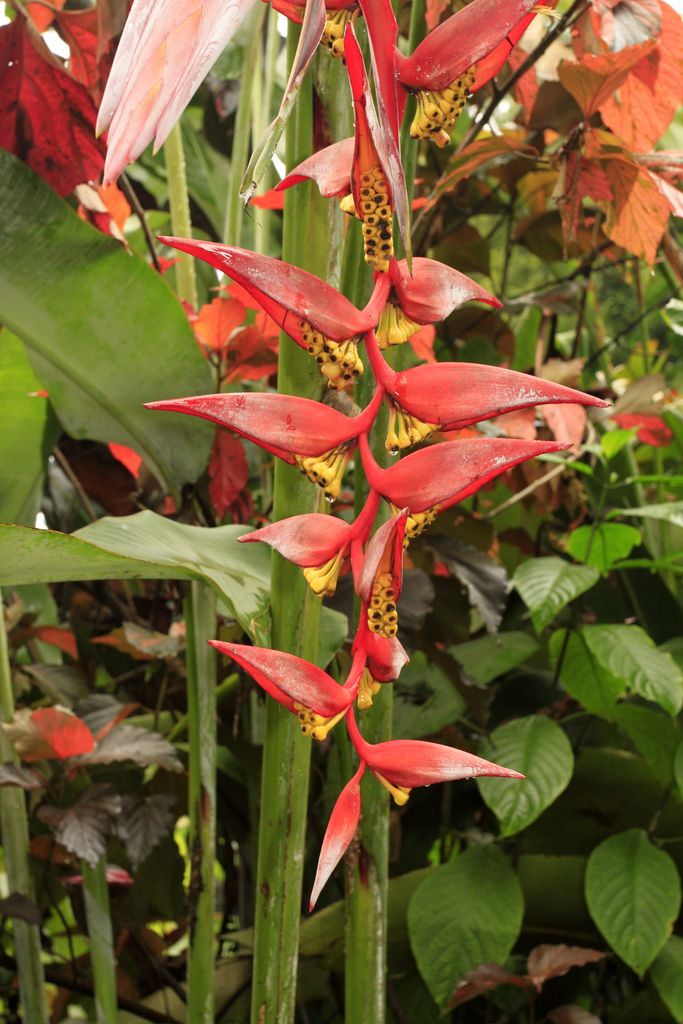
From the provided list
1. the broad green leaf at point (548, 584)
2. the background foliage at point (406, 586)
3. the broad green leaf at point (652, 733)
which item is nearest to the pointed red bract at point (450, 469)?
the background foliage at point (406, 586)

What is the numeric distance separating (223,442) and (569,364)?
0.33 metres

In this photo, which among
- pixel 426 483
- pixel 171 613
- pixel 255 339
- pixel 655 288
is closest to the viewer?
pixel 426 483

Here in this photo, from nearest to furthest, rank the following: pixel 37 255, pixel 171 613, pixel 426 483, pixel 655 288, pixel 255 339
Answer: pixel 426 483 < pixel 37 255 < pixel 255 339 < pixel 171 613 < pixel 655 288

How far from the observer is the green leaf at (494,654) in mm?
617

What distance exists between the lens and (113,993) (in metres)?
0.49

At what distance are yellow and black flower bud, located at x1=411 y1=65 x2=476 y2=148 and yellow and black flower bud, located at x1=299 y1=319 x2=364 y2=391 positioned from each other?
0.05 metres

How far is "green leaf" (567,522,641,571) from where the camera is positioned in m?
0.63

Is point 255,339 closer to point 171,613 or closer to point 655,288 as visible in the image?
point 171,613

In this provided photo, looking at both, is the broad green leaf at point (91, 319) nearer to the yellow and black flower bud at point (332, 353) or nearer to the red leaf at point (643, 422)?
the yellow and black flower bud at point (332, 353)

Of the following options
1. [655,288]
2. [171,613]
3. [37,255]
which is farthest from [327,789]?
[655,288]

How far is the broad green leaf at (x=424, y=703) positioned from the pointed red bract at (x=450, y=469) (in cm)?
37

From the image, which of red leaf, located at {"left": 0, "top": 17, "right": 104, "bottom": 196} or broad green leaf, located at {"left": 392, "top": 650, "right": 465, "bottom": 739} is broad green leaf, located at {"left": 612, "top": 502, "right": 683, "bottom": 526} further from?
red leaf, located at {"left": 0, "top": 17, "right": 104, "bottom": 196}

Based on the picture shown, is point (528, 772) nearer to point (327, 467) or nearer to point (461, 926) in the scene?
point (461, 926)

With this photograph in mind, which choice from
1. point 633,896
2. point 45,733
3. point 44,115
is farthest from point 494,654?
point 44,115
